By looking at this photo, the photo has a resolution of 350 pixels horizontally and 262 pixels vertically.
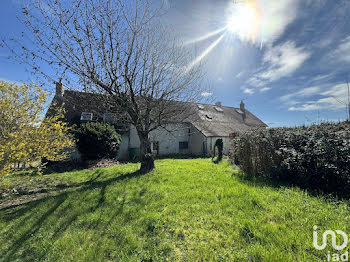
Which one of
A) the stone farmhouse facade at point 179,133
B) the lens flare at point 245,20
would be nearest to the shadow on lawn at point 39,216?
the stone farmhouse facade at point 179,133

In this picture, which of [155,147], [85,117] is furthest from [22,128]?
[155,147]

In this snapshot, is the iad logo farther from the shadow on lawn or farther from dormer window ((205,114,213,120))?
dormer window ((205,114,213,120))

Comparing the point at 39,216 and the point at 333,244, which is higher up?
the point at 333,244

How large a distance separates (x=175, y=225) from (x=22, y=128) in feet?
18.7

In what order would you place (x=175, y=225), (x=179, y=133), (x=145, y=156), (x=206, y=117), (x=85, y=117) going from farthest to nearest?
(x=206, y=117) < (x=179, y=133) < (x=85, y=117) < (x=145, y=156) < (x=175, y=225)

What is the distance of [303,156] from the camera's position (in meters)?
4.62

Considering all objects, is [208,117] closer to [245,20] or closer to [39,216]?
[245,20]

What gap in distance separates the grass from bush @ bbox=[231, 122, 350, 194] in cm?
69

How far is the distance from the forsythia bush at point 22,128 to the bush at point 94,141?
18.0 ft

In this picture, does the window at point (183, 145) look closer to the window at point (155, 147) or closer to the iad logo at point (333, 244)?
the window at point (155, 147)

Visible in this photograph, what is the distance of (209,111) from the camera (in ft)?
72.6

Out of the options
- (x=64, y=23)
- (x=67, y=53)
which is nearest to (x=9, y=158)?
(x=67, y=53)

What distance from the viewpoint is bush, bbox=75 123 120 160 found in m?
10.9

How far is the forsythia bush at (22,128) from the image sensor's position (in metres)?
4.50
